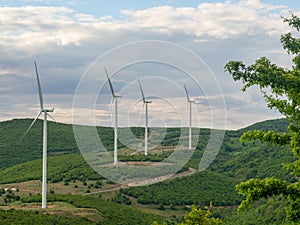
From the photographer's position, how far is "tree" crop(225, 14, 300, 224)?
24.2 meters

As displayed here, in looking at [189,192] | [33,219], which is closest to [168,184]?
[189,192]

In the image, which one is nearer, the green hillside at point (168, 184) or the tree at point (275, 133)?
the tree at point (275, 133)

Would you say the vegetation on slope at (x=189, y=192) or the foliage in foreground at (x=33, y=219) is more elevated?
the foliage in foreground at (x=33, y=219)

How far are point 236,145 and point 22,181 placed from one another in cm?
9560

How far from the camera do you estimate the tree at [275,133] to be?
24250 millimetres

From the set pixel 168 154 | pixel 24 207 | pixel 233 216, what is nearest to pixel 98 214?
pixel 24 207

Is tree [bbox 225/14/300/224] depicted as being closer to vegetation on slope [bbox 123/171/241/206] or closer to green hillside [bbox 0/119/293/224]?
green hillside [bbox 0/119/293/224]

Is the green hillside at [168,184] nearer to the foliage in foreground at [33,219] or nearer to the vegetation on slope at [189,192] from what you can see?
the vegetation on slope at [189,192]

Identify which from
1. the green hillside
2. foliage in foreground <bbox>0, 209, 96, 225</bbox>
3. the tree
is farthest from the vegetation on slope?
the tree

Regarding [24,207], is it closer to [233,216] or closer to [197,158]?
[233,216]

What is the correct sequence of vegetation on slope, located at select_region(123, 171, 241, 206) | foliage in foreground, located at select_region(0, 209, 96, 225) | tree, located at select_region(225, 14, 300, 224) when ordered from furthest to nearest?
1. vegetation on slope, located at select_region(123, 171, 241, 206)
2. foliage in foreground, located at select_region(0, 209, 96, 225)
3. tree, located at select_region(225, 14, 300, 224)

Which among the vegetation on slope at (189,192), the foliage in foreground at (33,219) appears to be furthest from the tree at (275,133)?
the vegetation on slope at (189,192)

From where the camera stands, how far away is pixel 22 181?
381ft

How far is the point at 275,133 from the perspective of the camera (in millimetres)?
25766
